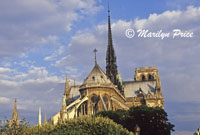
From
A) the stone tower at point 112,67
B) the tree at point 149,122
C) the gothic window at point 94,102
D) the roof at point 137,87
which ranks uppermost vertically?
the stone tower at point 112,67

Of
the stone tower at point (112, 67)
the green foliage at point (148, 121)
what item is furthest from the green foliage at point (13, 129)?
the stone tower at point (112, 67)

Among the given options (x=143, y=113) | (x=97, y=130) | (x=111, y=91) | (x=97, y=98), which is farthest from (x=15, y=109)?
(x=97, y=130)

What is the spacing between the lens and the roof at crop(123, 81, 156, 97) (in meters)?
89.3

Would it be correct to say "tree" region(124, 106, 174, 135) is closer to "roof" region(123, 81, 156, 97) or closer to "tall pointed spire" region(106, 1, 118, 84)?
"tall pointed spire" region(106, 1, 118, 84)

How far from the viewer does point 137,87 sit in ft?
300

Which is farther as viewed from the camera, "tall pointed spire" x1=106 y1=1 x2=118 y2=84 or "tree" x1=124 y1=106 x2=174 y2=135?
"tall pointed spire" x1=106 y1=1 x2=118 y2=84

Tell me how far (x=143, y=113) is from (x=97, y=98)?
1824 centimetres

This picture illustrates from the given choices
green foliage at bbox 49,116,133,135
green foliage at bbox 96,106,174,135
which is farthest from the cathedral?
green foliage at bbox 49,116,133,135

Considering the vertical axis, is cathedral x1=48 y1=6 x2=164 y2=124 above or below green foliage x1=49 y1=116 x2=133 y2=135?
above

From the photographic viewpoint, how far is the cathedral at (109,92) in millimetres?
63897

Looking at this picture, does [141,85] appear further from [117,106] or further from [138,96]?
[117,106]

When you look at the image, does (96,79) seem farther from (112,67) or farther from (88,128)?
(88,128)

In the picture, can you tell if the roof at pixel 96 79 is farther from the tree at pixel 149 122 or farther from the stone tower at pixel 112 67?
the tree at pixel 149 122

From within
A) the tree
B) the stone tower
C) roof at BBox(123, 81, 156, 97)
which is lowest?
the tree
